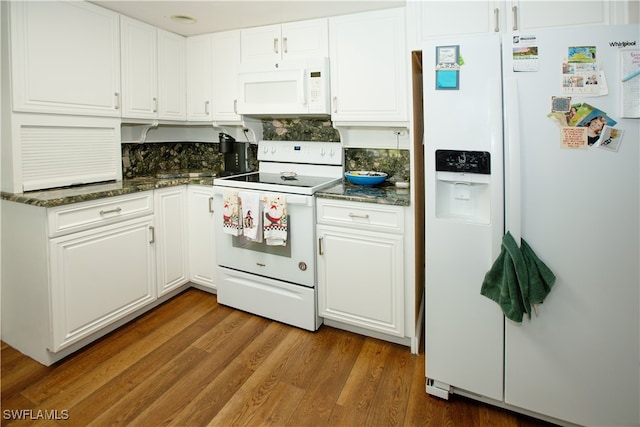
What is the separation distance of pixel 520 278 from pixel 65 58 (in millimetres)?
2766

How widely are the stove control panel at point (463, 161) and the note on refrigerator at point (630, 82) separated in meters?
0.48

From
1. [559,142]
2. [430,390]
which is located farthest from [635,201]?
[430,390]

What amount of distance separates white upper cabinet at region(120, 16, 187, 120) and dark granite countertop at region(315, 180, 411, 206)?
155 centimetres

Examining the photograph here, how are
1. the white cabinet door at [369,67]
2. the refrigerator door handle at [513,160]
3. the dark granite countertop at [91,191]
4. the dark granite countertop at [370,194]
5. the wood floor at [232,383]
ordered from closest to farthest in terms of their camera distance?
the refrigerator door handle at [513,160]
the wood floor at [232,383]
the dark granite countertop at [91,191]
the dark granite countertop at [370,194]
the white cabinet door at [369,67]

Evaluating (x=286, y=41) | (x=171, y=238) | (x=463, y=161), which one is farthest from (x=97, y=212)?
(x=463, y=161)

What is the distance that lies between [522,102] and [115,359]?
246 centimetres

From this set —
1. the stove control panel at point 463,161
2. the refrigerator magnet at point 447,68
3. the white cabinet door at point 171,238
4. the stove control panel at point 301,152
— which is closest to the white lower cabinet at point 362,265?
the stove control panel at point 463,161

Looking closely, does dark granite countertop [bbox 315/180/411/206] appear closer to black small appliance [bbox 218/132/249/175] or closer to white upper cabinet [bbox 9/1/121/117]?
black small appliance [bbox 218/132/249/175]

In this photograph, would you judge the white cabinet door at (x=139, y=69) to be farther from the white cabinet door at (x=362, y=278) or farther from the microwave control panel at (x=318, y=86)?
the white cabinet door at (x=362, y=278)

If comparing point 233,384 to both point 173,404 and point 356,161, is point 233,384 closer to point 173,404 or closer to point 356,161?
point 173,404

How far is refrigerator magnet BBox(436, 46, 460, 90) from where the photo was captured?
1.58 meters

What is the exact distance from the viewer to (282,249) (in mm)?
2461

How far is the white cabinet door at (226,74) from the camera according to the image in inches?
114

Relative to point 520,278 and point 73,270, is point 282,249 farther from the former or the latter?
point 520,278
